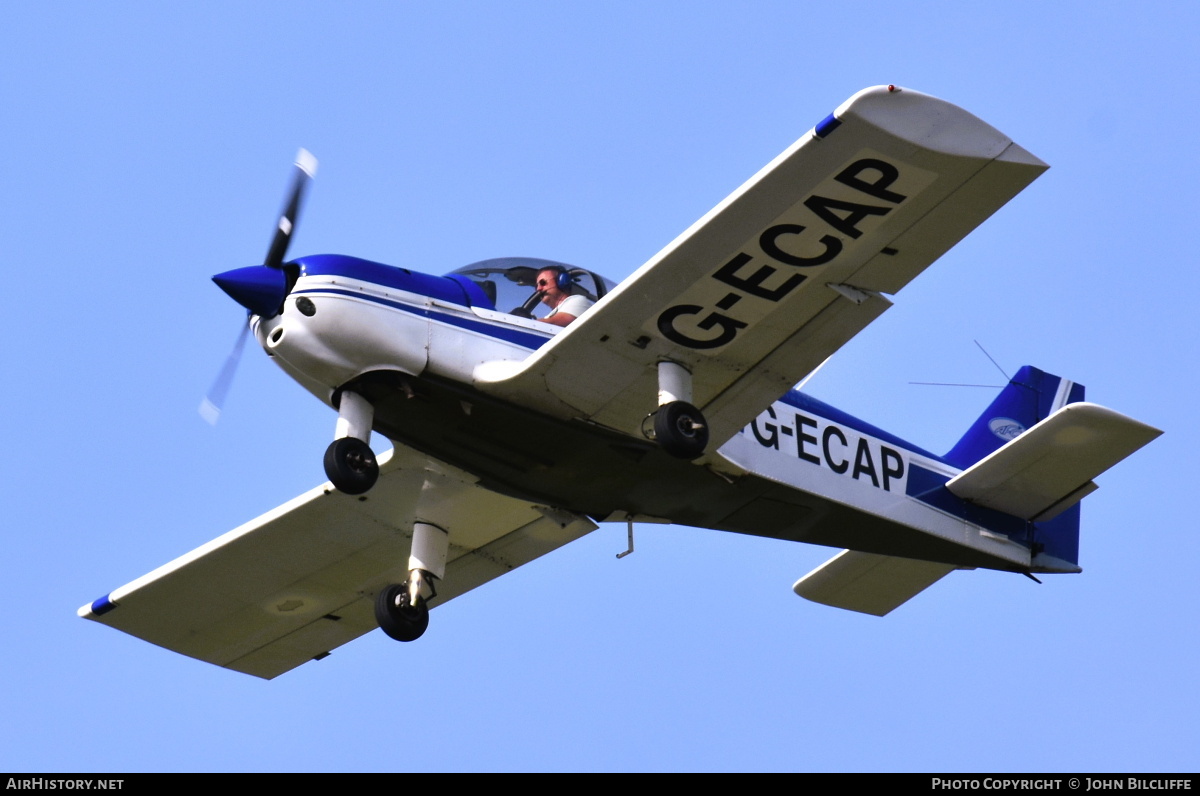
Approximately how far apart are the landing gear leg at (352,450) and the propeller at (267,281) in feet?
2.87

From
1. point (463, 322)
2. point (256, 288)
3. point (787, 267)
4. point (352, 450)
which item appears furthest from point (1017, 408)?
point (256, 288)

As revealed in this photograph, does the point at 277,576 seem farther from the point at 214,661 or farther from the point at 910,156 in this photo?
the point at 910,156

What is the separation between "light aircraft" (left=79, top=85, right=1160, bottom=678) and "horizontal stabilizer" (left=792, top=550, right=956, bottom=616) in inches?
0.8

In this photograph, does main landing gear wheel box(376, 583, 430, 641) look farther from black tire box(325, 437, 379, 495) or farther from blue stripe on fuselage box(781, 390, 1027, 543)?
blue stripe on fuselage box(781, 390, 1027, 543)

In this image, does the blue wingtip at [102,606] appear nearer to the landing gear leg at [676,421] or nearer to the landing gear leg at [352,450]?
the landing gear leg at [352,450]

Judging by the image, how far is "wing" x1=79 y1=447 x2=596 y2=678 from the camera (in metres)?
14.1

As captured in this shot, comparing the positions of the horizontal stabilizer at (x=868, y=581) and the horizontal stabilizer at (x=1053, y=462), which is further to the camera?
the horizontal stabilizer at (x=868, y=581)

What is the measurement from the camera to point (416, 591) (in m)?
13.6

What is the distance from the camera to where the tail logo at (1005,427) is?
53.8 feet

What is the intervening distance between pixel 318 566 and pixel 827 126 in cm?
661

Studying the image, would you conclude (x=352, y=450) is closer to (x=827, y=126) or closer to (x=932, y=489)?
(x=827, y=126)

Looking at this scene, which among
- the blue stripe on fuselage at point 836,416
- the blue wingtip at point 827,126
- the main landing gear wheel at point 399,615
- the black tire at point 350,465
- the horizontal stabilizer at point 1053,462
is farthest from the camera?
the blue stripe on fuselage at point 836,416

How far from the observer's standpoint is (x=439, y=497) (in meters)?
14.0

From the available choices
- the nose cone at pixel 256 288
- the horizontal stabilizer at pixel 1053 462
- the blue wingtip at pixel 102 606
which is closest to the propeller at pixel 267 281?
the nose cone at pixel 256 288
